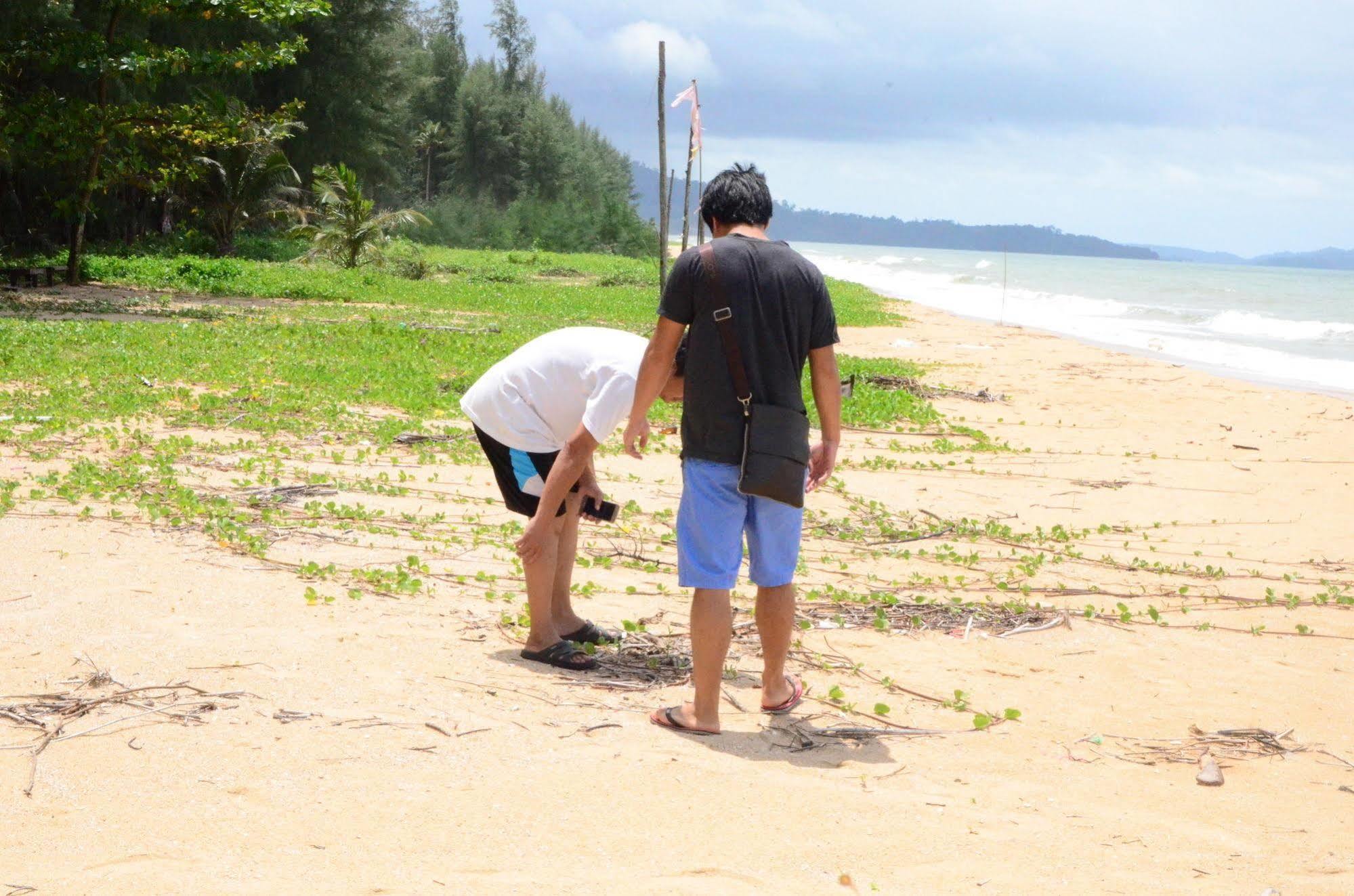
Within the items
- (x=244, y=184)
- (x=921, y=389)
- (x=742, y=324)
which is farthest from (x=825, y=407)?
(x=244, y=184)

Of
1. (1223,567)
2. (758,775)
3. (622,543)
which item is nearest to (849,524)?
(622,543)

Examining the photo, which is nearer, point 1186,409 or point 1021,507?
point 1021,507

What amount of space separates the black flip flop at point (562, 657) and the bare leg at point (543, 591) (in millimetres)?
19

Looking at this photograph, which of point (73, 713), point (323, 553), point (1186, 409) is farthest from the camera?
point (1186, 409)

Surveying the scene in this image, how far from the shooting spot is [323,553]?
5.66m

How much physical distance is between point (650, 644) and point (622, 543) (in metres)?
1.69

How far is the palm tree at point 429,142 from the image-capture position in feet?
202

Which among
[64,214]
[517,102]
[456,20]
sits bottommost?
[64,214]

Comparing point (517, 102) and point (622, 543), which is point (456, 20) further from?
point (622, 543)

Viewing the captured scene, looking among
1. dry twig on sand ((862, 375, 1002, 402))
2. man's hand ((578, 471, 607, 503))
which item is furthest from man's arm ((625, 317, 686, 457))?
dry twig on sand ((862, 375, 1002, 402))

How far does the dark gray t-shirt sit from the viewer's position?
12.2 feet

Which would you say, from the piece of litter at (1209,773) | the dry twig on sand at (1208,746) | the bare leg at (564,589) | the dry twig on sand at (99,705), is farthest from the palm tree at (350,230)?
the piece of litter at (1209,773)

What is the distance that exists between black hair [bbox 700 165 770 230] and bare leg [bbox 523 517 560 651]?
126 centimetres

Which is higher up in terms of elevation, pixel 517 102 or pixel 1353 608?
pixel 517 102
